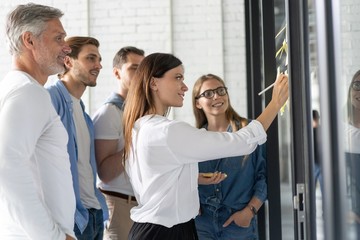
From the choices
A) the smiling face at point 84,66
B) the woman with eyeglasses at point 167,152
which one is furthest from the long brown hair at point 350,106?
the smiling face at point 84,66

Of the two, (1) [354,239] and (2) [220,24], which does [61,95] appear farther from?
(2) [220,24]

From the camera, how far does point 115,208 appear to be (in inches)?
106

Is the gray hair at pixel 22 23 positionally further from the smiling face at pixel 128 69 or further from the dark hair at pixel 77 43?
the smiling face at pixel 128 69

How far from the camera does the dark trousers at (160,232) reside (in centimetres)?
194

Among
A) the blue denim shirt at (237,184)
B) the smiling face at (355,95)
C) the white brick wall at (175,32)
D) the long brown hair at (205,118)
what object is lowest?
the blue denim shirt at (237,184)

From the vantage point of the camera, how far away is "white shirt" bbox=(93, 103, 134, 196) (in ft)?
8.44

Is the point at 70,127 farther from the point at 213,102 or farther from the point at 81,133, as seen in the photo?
the point at 213,102

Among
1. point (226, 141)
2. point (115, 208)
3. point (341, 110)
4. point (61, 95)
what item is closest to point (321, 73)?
point (341, 110)

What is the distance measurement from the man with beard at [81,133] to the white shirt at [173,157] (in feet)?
1.02

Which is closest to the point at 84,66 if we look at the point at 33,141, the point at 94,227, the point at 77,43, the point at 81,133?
the point at 77,43

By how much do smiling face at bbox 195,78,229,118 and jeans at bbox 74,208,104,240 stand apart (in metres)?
0.61

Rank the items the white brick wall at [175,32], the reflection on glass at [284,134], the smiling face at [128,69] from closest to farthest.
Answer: the reflection on glass at [284,134]
the smiling face at [128,69]
the white brick wall at [175,32]

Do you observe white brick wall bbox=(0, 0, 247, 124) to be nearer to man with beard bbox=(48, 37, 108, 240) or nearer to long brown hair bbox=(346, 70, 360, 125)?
man with beard bbox=(48, 37, 108, 240)

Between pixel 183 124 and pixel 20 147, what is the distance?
1.88ft
